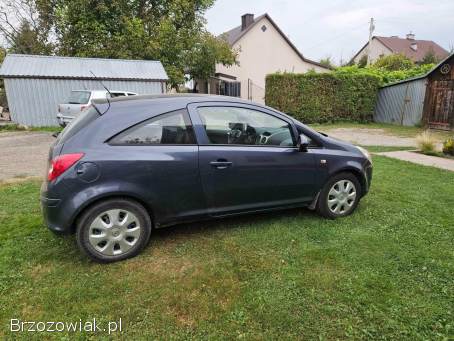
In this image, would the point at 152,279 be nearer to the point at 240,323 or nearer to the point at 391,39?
the point at 240,323

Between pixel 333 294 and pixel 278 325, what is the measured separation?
61 centimetres

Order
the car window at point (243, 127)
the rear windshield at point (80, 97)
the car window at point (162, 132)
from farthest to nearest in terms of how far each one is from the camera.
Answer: the rear windshield at point (80, 97)
the car window at point (243, 127)
the car window at point (162, 132)

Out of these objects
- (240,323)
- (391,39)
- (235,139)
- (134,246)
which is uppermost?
(391,39)

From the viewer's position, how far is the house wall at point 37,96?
14234 mm

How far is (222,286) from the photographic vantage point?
9.12 feet

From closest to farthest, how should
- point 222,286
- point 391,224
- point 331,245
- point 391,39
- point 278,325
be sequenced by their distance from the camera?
point 278,325
point 222,286
point 331,245
point 391,224
point 391,39

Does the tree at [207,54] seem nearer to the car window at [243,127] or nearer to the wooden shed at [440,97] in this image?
the wooden shed at [440,97]

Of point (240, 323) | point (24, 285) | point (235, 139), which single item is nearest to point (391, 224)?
point (235, 139)

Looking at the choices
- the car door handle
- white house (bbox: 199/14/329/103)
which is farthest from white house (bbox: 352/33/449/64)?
the car door handle

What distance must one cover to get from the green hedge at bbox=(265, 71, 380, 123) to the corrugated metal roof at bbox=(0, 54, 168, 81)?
6.12 meters

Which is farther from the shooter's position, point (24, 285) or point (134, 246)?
point (134, 246)

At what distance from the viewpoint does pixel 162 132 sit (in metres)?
3.26

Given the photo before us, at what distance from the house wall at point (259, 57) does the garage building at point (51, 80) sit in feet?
36.6

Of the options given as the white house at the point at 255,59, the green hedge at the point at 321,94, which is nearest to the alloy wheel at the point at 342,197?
the green hedge at the point at 321,94
